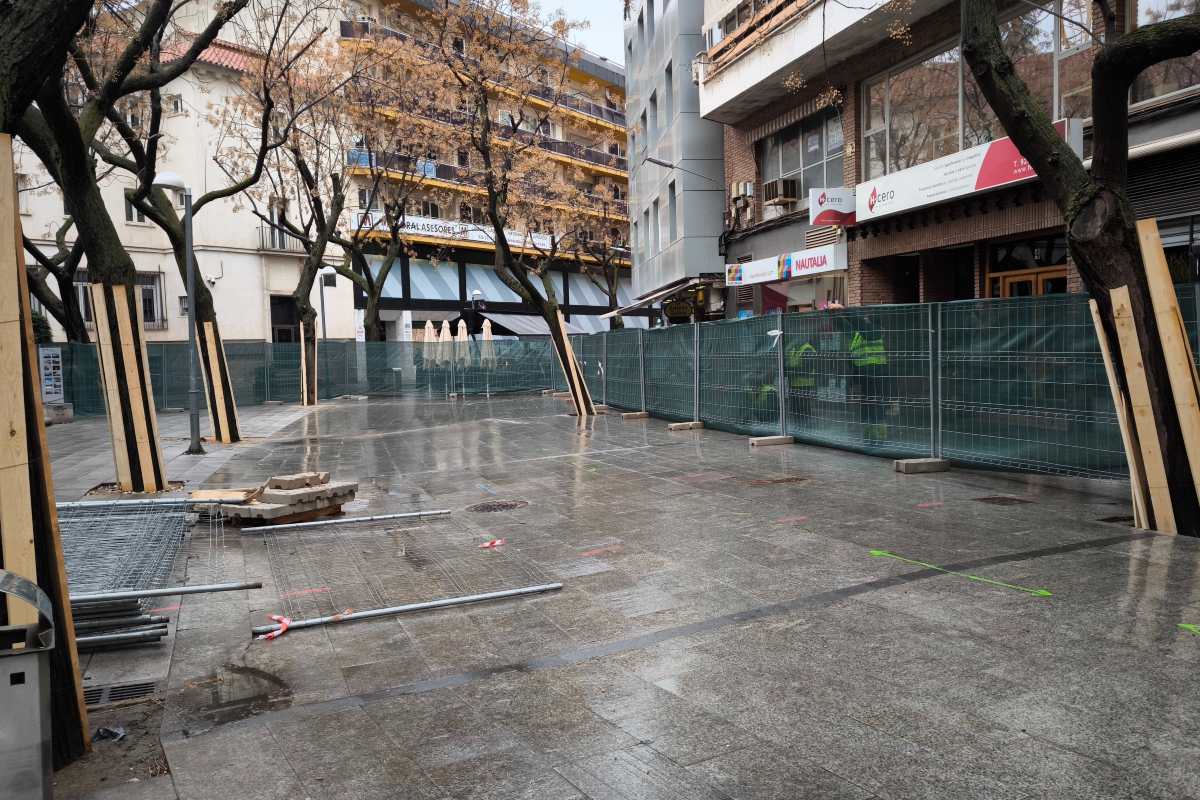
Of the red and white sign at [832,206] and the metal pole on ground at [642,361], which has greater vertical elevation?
the red and white sign at [832,206]

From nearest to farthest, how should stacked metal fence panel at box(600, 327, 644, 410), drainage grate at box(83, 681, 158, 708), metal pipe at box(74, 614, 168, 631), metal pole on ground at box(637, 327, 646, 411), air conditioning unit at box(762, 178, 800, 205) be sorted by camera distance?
drainage grate at box(83, 681, 158, 708)
metal pipe at box(74, 614, 168, 631)
metal pole on ground at box(637, 327, 646, 411)
stacked metal fence panel at box(600, 327, 644, 410)
air conditioning unit at box(762, 178, 800, 205)

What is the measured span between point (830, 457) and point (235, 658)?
8086 mm

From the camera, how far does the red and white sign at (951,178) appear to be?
14.1m

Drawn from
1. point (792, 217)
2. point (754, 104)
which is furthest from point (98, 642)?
point (754, 104)

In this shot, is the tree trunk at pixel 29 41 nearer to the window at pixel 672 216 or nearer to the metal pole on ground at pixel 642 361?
the metal pole on ground at pixel 642 361

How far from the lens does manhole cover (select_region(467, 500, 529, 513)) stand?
855cm

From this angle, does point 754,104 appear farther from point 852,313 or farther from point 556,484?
point 556,484

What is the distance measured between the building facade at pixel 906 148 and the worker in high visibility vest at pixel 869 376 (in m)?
3.49

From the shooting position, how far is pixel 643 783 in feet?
9.98

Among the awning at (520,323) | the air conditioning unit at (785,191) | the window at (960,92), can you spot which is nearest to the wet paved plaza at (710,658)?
the window at (960,92)

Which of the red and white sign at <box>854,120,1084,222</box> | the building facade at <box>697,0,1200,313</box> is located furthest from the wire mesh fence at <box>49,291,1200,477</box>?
the red and white sign at <box>854,120,1084,222</box>

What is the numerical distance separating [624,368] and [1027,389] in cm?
1203

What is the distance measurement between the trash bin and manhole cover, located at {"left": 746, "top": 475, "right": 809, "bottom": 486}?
24.5ft

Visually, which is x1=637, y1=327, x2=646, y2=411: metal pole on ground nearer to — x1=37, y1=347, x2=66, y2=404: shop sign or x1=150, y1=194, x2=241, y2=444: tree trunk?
x1=150, y1=194, x2=241, y2=444: tree trunk
